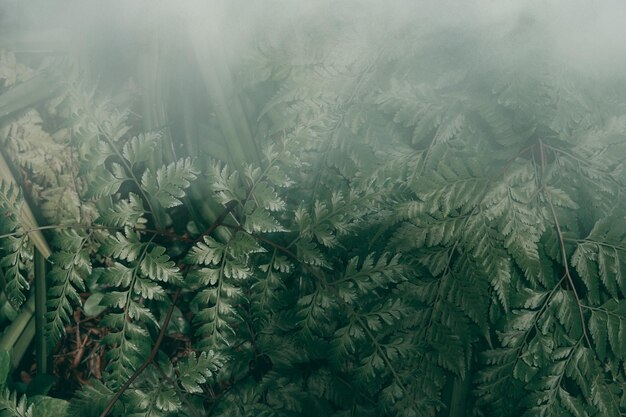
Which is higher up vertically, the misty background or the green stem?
the misty background

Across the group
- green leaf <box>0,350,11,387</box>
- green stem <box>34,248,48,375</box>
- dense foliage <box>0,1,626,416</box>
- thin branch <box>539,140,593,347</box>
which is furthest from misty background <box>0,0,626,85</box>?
green leaf <box>0,350,11,387</box>

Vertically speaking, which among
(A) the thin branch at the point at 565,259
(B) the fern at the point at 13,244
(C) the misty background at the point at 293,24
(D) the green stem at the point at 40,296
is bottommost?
(A) the thin branch at the point at 565,259

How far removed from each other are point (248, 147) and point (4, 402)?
0.59m

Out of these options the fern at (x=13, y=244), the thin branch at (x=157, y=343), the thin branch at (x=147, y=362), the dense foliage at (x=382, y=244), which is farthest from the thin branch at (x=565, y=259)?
the fern at (x=13, y=244)

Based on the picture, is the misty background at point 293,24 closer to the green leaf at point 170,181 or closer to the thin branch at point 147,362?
the green leaf at point 170,181

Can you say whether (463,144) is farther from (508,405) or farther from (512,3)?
(508,405)

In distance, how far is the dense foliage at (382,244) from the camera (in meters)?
0.95

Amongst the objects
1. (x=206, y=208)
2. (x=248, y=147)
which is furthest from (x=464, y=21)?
(x=206, y=208)

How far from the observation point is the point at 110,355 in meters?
0.98

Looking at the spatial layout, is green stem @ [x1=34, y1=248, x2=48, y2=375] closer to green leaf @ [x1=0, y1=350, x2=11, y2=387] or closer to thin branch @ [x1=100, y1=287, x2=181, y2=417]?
green leaf @ [x1=0, y1=350, x2=11, y2=387]

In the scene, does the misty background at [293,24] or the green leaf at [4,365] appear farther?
the green leaf at [4,365]

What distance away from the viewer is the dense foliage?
3.10ft

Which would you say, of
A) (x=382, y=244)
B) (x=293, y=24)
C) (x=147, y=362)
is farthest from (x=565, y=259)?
(x=147, y=362)

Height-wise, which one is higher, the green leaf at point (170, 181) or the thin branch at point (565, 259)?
the green leaf at point (170, 181)
